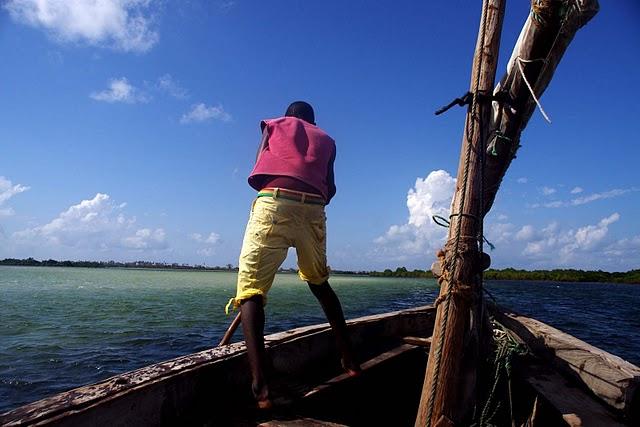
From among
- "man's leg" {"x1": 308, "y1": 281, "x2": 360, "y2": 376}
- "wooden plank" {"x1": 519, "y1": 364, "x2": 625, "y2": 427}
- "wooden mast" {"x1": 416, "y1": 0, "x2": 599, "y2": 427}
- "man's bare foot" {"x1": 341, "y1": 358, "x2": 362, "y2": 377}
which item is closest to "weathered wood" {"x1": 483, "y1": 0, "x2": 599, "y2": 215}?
"wooden mast" {"x1": 416, "y1": 0, "x2": 599, "y2": 427}

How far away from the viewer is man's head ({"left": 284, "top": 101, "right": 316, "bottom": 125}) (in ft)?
10.2

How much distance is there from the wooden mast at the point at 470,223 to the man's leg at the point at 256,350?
96 cm

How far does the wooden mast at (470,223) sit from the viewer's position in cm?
199

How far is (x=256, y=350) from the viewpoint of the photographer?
2.34 metres

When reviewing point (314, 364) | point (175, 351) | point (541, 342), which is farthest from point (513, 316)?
point (175, 351)

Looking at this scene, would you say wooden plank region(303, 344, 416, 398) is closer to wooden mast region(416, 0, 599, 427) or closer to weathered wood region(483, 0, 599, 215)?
wooden mast region(416, 0, 599, 427)

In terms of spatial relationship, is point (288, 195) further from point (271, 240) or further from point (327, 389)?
point (327, 389)

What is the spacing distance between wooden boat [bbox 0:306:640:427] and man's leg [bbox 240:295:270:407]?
0.39ft

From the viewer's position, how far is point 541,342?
13.5 ft

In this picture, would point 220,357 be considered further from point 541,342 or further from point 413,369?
point 541,342

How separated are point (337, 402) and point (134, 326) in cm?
929

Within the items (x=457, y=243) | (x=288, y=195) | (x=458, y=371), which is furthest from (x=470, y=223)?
(x=288, y=195)

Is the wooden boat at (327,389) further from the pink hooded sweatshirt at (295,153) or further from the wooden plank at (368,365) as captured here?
the pink hooded sweatshirt at (295,153)

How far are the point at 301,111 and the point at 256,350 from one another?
193cm
